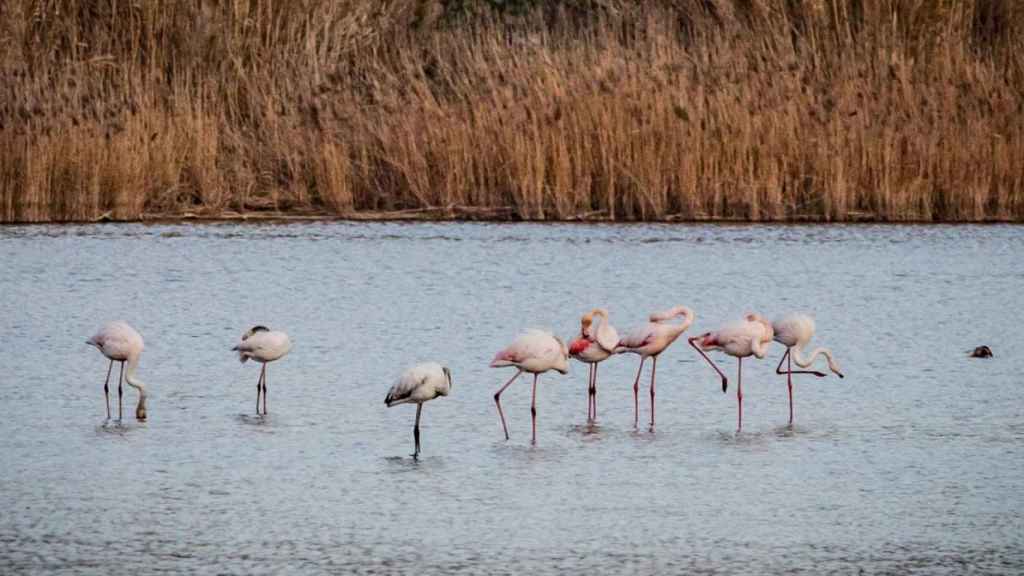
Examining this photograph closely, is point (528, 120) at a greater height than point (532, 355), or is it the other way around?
point (528, 120)

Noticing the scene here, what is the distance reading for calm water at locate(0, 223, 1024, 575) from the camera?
6.59m

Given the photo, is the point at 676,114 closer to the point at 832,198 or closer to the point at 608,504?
the point at 832,198

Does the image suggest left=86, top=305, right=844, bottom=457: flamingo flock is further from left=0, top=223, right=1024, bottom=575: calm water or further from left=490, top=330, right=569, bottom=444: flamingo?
left=0, top=223, right=1024, bottom=575: calm water

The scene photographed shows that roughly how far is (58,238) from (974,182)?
8305 millimetres

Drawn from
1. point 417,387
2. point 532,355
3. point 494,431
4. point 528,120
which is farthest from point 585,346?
point 528,120

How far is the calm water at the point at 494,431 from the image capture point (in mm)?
6590

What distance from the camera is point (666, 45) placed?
18.7 m

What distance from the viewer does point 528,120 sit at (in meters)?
18.0

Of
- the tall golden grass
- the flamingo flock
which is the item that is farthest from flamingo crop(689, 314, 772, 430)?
the tall golden grass

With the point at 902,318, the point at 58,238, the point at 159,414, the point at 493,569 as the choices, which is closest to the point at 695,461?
the point at 493,569

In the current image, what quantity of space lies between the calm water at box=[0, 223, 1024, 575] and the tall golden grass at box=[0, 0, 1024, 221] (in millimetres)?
2497

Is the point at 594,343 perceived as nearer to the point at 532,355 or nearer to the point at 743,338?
the point at 532,355

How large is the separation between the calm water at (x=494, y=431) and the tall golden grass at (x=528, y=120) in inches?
98.3

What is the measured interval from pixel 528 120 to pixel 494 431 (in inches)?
379
